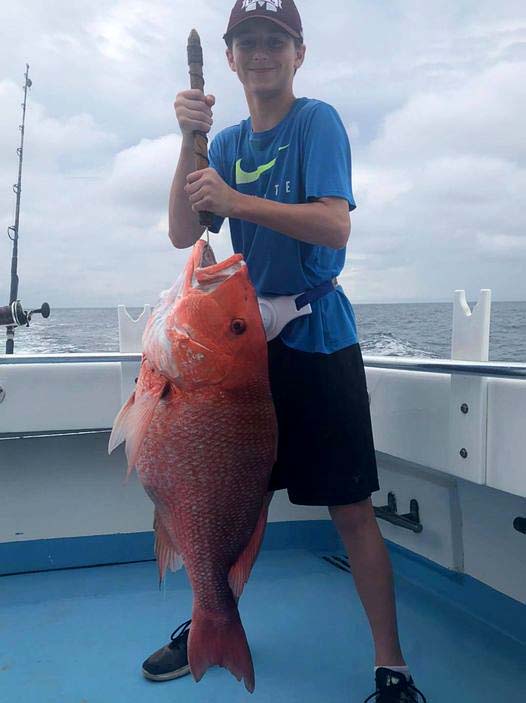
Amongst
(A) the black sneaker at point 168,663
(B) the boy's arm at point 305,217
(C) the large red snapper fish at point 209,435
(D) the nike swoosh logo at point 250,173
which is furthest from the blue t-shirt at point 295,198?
(A) the black sneaker at point 168,663

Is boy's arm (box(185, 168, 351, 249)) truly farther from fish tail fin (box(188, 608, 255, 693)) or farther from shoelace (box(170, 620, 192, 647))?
shoelace (box(170, 620, 192, 647))

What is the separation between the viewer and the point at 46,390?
285 cm

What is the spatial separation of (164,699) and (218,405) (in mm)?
1291

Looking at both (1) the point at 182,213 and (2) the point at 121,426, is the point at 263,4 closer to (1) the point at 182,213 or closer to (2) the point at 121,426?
(1) the point at 182,213

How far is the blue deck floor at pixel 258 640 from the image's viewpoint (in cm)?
218

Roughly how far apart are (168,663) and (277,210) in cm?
167

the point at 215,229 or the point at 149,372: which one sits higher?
the point at 215,229

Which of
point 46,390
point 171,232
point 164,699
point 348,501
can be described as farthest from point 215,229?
point 164,699

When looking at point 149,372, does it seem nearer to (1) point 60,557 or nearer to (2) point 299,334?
(2) point 299,334

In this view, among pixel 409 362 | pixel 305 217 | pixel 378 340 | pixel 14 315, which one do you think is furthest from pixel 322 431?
pixel 378 340

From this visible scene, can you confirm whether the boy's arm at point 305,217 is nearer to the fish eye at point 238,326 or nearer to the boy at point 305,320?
the boy at point 305,320

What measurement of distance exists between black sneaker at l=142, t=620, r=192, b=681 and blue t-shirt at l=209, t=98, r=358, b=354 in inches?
44.7

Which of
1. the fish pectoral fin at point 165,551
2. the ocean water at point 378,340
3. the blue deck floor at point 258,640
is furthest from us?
the ocean water at point 378,340

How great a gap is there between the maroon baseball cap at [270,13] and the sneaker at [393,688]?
190 centimetres
